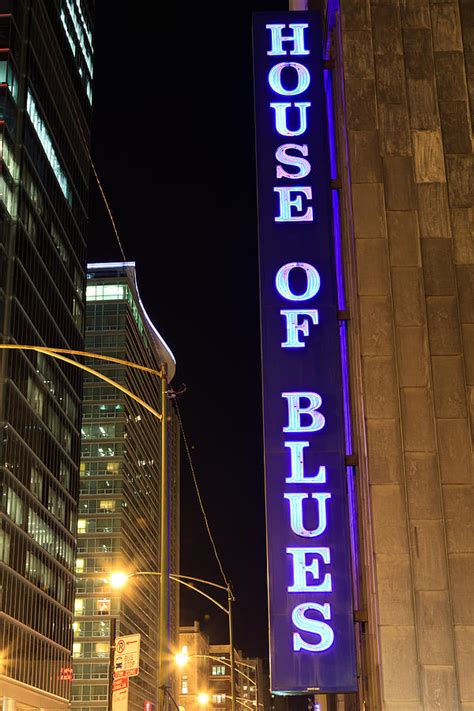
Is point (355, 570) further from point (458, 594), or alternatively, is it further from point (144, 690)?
point (144, 690)

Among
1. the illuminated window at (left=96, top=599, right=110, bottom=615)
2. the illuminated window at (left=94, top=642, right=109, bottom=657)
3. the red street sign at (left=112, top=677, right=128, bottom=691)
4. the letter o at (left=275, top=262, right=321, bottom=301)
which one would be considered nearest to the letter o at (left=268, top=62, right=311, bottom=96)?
the letter o at (left=275, top=262, right=321, bottom=301)

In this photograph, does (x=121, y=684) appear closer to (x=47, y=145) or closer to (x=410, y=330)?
(x=410, y=330)

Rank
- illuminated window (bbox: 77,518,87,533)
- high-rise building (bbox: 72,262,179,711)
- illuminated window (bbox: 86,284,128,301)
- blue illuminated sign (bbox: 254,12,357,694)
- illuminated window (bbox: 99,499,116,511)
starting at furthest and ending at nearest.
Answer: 1. illuminated window (bbox: 86,284,128,301)
2. illuminated window (bbox: 99,499,116,511)
3. illuminated window (bbox: 77,518,87,533)
4. high-rise building (bbox: 72,262,179,711)
5. blue illuminated sign (bbox: 254,12,357,694)

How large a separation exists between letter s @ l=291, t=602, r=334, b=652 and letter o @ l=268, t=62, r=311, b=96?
47.1 ft

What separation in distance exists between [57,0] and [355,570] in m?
111

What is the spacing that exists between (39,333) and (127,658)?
89050mm

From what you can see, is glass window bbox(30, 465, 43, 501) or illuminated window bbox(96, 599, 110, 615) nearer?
glass window bbox(30, 465, 43, 501)

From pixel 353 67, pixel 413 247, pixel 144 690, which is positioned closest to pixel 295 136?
pixel 353 67

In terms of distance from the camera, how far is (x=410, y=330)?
85.0 ft

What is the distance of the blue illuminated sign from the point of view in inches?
993

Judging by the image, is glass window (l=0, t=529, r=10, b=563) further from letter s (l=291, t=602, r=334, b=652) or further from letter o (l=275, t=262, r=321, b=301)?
letter s (l=291, t=602, r=334, b=652)

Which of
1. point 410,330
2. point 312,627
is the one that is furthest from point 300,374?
point 312,627

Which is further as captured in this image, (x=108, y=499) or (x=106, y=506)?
(x=108, y=499)

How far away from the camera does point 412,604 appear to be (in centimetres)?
2348
